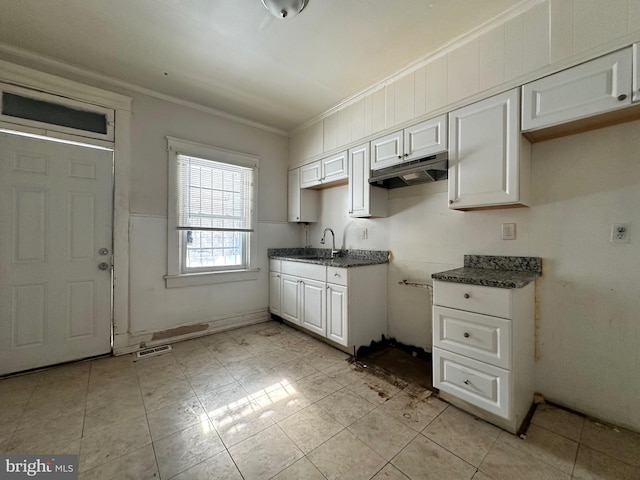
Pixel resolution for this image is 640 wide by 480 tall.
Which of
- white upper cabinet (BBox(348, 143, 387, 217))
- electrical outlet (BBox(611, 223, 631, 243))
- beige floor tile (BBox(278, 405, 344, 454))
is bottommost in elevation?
beige floor tile (BBox(278, 405, 344, 454))

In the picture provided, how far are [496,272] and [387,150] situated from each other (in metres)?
1.40

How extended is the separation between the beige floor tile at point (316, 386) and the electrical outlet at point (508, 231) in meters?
1.75

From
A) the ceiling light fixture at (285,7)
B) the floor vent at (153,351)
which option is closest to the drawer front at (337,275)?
the floor vent at (153,351)

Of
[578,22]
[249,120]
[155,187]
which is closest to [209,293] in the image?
[155,187]

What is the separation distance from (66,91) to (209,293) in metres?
2.36

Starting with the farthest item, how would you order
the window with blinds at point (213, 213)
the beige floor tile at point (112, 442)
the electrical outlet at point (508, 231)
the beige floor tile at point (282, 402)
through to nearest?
the window with blinds at point (213, 213) → the electrical outlet at point (508, 231) → the beige floor tile at point (282, 402) → the beige floor tile at point (112, 442)

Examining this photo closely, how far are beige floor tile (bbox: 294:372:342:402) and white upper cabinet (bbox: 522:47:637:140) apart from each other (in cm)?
228

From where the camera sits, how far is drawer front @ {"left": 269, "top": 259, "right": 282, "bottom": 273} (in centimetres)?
338

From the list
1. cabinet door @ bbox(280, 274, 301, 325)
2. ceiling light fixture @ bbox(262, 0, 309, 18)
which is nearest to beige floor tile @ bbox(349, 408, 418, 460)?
cabinet door @ bbox(280, 274, 301, 325)

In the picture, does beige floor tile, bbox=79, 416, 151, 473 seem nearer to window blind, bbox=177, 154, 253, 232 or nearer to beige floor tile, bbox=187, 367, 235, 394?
beige floor tile, bbox=187, 367, 235, 394

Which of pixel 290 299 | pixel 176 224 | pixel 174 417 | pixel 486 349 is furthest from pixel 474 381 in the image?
pixel 176 224

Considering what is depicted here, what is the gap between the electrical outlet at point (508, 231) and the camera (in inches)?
76.2

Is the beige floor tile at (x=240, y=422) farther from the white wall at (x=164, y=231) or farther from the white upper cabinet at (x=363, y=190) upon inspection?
the white upper cabinet at (x=363, y=190)

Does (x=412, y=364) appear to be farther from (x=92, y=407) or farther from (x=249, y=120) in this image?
(x=249, y=120)
